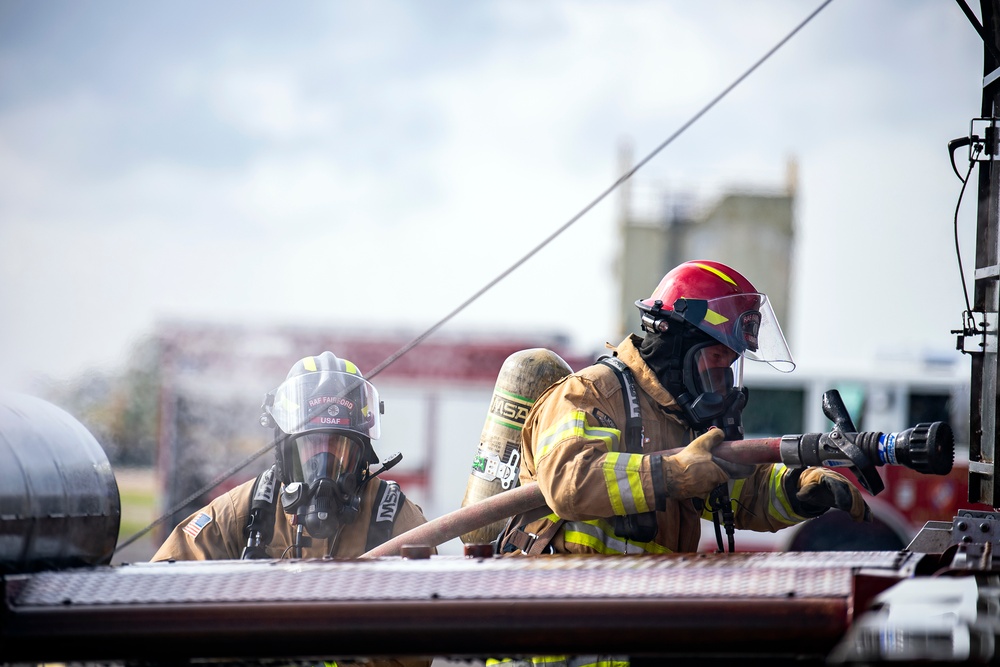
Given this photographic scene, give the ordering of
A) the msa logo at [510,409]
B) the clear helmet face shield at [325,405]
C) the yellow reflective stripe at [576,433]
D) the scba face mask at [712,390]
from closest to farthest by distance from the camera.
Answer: the yellow reflective stripe at [576,433] → the scba face mask at [712,390] → the clear helmet face shield at [325,405] → the msa logo at [510,409]

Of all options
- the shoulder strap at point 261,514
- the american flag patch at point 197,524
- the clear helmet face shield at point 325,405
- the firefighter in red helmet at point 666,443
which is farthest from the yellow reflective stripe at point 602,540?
the american flag patch at point 197,524

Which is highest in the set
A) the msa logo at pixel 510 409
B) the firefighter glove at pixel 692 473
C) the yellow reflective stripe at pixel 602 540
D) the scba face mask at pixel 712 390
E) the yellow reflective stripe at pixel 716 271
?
the yellow reflective stripe at pixel 716 271

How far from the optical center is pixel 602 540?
3.04 metres

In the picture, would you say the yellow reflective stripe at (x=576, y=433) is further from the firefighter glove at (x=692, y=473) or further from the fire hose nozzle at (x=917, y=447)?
the fire hose nozzle at (x=917, y=447)

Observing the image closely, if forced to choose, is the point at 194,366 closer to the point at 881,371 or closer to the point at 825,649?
the point at 881,371

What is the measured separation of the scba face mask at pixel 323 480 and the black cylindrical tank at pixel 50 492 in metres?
0.91

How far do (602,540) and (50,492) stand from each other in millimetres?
1557

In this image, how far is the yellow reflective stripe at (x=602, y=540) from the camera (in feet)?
9.92

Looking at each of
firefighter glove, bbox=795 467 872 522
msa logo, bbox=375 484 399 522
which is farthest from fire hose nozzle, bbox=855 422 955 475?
msa logo, bbox=375 484 399 522

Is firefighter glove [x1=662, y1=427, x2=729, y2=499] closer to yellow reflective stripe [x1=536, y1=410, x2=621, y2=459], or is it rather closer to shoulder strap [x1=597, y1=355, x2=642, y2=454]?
yellow reflective stripe [x1=536, y1=410, x2=621, y2=459]

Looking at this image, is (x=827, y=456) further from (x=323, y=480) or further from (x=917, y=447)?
(x=323, y=480)

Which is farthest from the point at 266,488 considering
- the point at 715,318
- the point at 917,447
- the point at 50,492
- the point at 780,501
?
the point at 917,447

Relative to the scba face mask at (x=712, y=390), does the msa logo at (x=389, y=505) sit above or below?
below

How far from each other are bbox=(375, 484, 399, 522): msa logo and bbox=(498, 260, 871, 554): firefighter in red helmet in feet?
1.36
